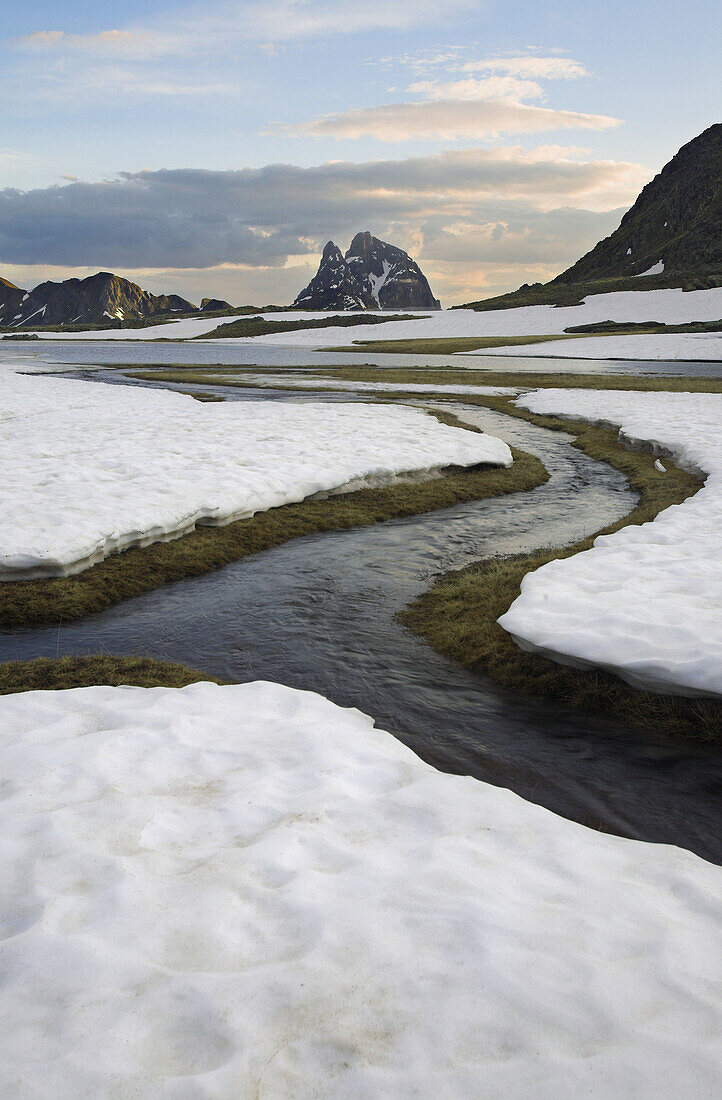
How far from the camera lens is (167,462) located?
1705 centimetres

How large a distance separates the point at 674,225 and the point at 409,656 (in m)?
198

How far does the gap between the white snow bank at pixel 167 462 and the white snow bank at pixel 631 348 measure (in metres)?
54.0

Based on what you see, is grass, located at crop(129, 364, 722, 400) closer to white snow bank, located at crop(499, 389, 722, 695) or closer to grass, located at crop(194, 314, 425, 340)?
white snow bank, located at crop(499, 389, 722, 695)

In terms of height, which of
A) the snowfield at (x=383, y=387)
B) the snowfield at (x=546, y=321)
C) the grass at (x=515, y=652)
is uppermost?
the snowfield at (x=546, y=321)

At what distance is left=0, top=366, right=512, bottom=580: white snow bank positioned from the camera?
40.2ft

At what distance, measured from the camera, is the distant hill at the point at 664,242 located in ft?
436

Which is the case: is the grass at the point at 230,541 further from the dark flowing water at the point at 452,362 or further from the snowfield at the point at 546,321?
the snowfield at the point at 546,321

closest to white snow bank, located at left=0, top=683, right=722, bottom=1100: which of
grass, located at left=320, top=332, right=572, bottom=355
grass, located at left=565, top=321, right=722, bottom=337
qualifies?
grass, located at left=320, top=332, right=572, bottom=355

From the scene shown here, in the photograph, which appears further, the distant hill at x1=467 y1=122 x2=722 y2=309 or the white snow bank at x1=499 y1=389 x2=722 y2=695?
the distant hill at x1=467 y1=122 x2=722 y2=309

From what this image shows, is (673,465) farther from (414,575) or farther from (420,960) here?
(420,960)

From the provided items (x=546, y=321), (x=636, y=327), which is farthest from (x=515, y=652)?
(x=546, y=321)

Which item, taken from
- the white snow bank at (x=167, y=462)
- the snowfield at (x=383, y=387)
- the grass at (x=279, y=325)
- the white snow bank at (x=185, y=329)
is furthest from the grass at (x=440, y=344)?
the white snow bank at (x=167, y=462)

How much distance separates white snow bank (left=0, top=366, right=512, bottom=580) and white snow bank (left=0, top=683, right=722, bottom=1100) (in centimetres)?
691

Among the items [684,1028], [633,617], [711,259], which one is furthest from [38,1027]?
[711,259]
